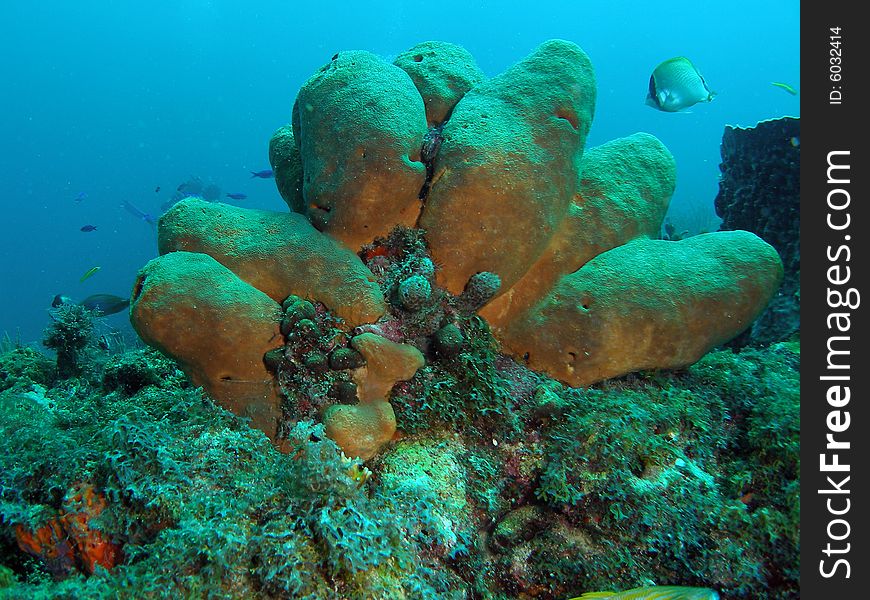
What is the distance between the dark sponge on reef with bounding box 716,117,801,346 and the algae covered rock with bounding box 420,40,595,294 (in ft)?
9.78

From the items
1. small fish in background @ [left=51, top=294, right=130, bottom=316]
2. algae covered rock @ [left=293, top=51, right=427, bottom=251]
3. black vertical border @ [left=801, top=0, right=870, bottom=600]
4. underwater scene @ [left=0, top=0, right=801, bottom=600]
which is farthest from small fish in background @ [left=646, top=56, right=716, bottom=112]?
small fish in background @ [left=51, top=294, right=130, bottom=316]

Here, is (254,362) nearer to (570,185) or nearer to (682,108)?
(570,185)

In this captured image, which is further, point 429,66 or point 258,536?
point 429,66

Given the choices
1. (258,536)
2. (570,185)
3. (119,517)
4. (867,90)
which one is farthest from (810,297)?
(119,517)

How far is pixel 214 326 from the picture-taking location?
3.09 meters

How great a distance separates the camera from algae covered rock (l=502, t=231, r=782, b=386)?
3.68 m

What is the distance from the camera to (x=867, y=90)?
258 cm

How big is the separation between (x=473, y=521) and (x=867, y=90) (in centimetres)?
328

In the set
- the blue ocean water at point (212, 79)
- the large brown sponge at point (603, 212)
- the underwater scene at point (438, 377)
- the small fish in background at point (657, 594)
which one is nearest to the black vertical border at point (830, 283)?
the underwater scene at point (438, 377)

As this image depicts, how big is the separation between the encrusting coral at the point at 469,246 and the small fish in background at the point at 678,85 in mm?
1834

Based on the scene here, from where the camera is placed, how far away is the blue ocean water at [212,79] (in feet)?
228

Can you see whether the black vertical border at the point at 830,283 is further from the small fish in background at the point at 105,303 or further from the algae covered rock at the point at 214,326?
the small fish in background at the point at 105,303

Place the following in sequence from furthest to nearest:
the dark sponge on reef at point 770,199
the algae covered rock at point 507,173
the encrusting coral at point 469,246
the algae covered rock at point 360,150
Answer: the dark sponge on reef at point 770,199, the algae covered rock at point 507,173, the algae covered rock at point 360,150, the encrusting coral at point 469,246

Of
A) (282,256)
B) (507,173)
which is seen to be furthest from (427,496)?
(507,173)
